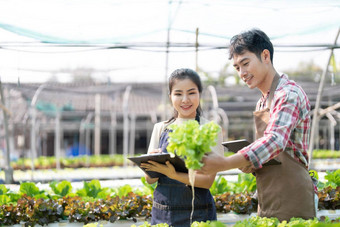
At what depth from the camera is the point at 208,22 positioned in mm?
5488

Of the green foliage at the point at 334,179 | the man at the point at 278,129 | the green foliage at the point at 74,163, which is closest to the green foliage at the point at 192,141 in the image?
the man at the point at 278,129

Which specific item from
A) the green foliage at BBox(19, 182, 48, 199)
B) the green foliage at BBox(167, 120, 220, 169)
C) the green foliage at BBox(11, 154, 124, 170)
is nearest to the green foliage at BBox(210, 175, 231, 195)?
the green foliage at BBox(19, 182, 48, 199)

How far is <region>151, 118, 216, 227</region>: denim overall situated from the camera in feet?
7.02

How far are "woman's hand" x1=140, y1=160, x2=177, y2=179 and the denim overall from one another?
0.20 m

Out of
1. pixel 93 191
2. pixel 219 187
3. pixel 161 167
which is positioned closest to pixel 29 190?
pixel 93 191

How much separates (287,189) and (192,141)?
0.59 meters

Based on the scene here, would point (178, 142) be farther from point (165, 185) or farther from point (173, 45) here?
point (173, 45)

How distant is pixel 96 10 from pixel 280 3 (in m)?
2.20

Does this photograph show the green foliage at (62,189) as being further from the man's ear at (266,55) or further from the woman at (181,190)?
the man's ear at (266,55)

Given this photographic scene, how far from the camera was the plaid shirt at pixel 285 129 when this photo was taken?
5.50 ft

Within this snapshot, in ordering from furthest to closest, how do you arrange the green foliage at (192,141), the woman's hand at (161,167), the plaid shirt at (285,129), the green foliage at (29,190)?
the green foliage at (29,190)
the woman's hand at (161,167)
the plaid shirt at (285,129)
the green foliage at (192,141)

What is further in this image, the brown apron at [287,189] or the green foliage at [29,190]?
the green foliage at [29,190]

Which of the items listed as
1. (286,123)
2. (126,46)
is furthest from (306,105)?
(126,46)

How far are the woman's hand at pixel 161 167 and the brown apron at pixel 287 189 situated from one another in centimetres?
44
